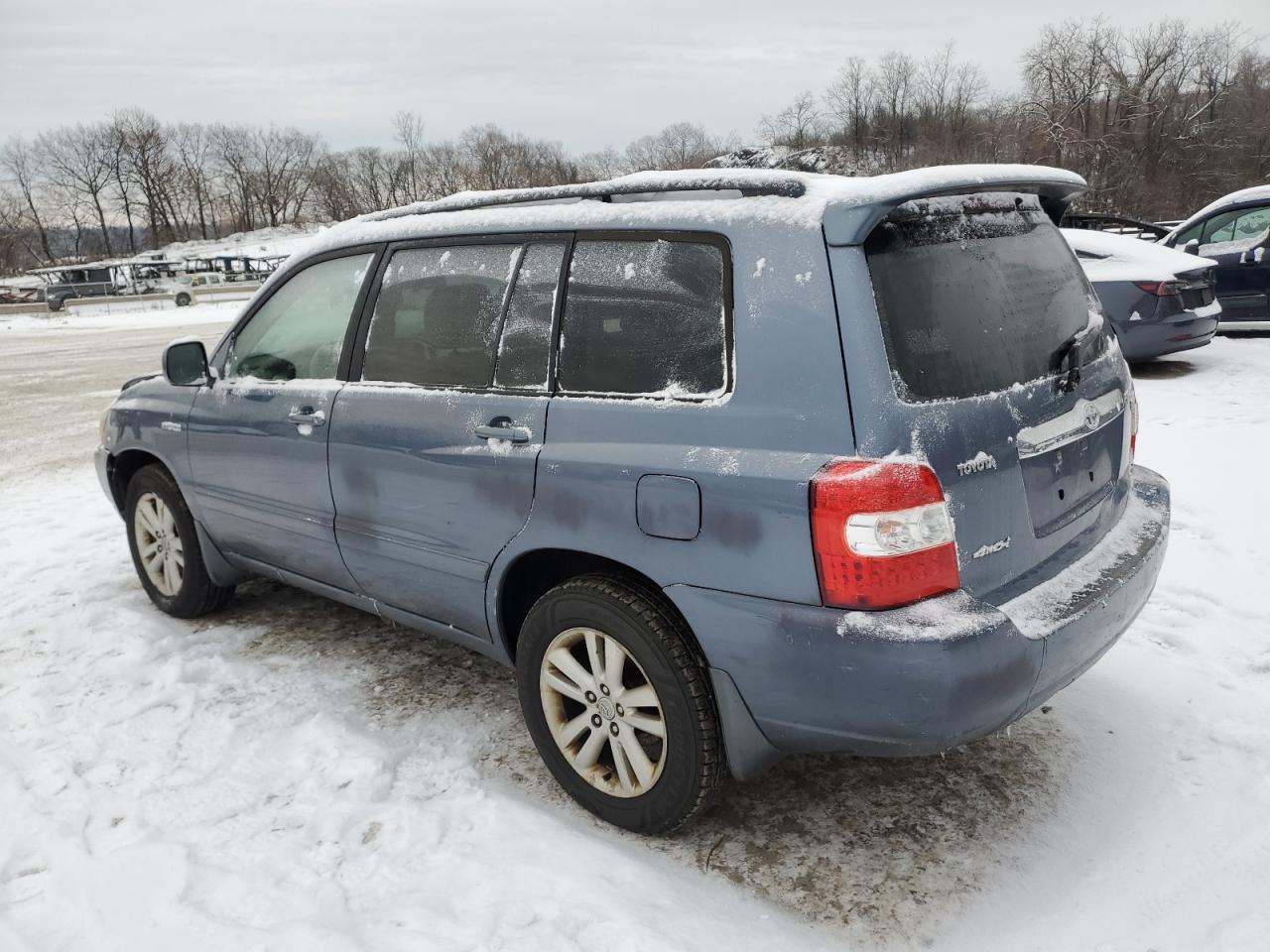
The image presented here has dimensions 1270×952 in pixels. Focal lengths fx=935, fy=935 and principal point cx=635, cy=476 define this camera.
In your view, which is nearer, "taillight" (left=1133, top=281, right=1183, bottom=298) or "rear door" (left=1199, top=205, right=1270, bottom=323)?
"taillight" (left=1133, top=281, right=1183, bottom=298)

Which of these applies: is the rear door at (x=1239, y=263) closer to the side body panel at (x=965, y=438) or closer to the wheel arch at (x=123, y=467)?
the side body panel at (x=965, y=438)

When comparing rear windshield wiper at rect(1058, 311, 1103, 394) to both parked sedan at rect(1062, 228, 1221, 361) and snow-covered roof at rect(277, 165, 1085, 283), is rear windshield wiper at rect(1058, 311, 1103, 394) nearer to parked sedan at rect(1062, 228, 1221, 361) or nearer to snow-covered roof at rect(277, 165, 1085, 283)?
snow-covered roof at rect(277, 165, 1085, 283)

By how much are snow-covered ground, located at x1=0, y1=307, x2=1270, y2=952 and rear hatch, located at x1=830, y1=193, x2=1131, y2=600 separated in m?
0.82

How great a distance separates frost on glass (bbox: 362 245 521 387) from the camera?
9.88 ft

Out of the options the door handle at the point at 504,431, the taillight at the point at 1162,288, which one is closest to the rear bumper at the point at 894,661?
the door handle at the point at 504,431

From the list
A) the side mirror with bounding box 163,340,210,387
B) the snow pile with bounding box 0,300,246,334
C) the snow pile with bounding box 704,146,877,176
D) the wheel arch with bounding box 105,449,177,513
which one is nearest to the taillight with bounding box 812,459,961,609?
the side mirror with bounding box 163,340,210,387

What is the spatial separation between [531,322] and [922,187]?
47.2 inches

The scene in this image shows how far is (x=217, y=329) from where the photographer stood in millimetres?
24375

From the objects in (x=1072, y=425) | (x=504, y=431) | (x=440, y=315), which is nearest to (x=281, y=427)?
(x=440, y=315)

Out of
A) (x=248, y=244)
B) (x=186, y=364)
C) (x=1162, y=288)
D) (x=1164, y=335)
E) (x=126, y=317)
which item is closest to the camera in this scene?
(x=186, y=364)

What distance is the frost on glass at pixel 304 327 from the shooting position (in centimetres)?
356

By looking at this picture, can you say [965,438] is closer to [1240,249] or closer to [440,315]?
[440,315]

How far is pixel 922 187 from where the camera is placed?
7.60 ft

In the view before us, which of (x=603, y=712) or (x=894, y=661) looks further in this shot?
(x=603, y=712)
